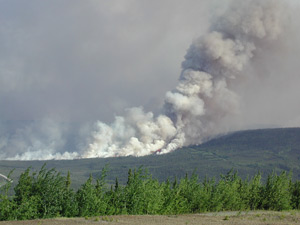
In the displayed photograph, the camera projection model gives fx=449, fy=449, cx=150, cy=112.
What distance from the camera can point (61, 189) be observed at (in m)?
37.1

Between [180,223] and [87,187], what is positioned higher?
[87,187]

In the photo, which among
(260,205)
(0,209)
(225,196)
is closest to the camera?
(0,209)

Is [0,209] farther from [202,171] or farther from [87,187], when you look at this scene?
[202,171]

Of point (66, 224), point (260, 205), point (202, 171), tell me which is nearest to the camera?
point (66, 224)

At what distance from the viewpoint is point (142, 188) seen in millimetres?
39125

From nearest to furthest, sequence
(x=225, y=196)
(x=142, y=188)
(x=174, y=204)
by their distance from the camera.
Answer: (x=142, y=188) → (x=174, y=204) → (x=225, y=196)

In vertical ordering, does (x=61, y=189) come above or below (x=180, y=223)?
above

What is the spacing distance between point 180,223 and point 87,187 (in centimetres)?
1181

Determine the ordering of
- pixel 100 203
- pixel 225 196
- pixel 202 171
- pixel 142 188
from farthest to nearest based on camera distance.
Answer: pixel 202 171 < pixel 225 196 < pixel 142 188 < pixel 100 203

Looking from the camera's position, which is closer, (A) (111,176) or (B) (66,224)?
(B) (66,224)

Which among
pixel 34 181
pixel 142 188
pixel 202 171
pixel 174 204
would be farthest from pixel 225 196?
pixel 202 171

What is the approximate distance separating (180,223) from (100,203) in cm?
1043

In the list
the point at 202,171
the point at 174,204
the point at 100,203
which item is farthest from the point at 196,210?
the point at 202,171

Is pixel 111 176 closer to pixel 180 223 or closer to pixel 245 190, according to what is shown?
pixel 245 190
